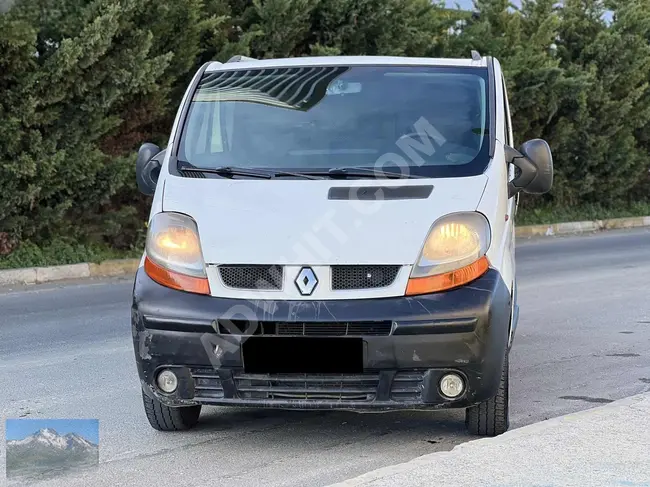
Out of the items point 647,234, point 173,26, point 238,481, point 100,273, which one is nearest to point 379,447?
point 238,481

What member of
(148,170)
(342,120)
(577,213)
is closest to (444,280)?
(342,120)

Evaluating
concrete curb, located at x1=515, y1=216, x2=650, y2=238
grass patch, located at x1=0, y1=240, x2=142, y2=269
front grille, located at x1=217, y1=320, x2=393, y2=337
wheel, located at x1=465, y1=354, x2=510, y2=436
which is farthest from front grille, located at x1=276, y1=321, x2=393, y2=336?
concrete curb, located at x1=515, y1=216, x2=650, y2=238

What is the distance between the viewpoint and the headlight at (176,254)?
16.4ft

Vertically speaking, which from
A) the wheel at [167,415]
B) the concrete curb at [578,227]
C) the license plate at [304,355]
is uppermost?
the license plate at [304,355]

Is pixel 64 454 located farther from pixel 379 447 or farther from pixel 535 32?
pixel 535 32

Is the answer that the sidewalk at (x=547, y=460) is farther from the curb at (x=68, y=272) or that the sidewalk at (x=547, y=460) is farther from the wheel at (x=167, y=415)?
the curb at (x=68, y=272)

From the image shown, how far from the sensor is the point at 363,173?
545 centimetres

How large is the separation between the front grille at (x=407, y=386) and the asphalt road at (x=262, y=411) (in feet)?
1.04

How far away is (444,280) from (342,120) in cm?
138

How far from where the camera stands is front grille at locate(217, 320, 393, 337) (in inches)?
188

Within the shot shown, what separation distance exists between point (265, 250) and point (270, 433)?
106cm

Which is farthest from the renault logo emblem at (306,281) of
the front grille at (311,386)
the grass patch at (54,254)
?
the grass patch at (54,254)

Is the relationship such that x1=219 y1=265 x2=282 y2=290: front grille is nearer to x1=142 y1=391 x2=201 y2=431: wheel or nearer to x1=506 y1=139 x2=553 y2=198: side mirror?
x1=142 y1=391 x2=201 y2=431: wheel

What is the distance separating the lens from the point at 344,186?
527cm
